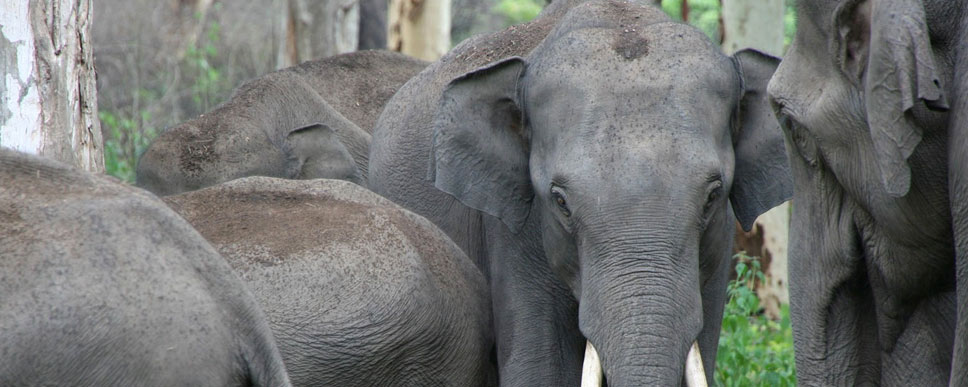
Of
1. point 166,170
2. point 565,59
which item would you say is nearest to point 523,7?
point 166,170

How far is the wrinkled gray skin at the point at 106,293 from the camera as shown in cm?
272

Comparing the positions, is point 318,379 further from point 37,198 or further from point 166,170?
point 166,170

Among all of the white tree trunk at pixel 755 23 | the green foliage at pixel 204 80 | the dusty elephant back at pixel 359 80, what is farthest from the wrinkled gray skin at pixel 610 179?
the green foliage at pixel 204 80

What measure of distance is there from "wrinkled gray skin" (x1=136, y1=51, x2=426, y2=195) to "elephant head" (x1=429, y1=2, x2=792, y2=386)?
2.12m

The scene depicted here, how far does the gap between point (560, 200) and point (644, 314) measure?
455 millimetres

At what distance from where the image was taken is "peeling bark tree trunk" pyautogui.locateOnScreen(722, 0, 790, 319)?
835 centimetres

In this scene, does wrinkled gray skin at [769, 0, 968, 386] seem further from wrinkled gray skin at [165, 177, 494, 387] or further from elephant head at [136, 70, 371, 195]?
elephant head at [136, 70, 371, 195]

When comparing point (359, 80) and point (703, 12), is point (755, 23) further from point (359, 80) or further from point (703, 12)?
point (703, 12)

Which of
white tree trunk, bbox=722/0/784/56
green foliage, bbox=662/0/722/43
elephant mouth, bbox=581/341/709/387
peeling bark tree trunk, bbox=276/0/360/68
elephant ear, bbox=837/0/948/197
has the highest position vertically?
elephant ear, bbox=837/0/948/197

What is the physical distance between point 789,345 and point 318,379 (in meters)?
2.97

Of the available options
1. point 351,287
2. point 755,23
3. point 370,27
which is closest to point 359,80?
point 755,23

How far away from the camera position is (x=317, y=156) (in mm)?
6914

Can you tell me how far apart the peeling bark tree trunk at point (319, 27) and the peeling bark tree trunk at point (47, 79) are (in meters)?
7.32

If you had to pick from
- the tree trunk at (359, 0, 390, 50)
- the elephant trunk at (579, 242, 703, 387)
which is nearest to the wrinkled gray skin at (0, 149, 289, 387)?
the elephant trunk at (579, 242, 703, 387)
